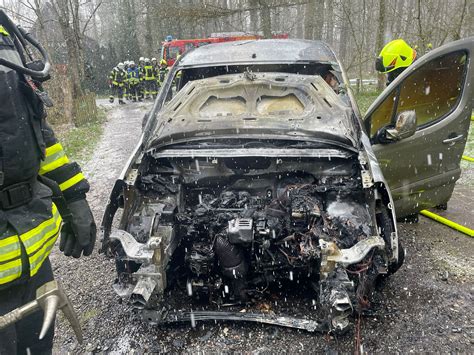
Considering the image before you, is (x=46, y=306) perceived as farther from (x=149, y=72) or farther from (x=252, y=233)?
(x=149, y=72)

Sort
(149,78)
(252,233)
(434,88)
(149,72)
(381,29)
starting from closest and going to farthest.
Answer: (252,233) → (434,88) → (381,29) → (149,72) → (149,78)

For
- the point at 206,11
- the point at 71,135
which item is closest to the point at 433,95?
the point at 71,135

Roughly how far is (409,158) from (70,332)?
123 inches

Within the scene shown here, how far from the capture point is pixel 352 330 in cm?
268

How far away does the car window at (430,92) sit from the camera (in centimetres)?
351

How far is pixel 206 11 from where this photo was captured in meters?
11.7

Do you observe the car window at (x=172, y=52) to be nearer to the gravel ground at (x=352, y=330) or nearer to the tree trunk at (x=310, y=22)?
the tree trunk at (x=310, y=22)

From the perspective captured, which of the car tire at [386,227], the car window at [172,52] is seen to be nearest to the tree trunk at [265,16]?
the car window at [172,52]

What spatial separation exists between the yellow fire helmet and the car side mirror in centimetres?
130

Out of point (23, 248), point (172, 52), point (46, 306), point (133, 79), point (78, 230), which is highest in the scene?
point (172, 52)

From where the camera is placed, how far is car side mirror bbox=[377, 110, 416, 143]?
10.1 ft

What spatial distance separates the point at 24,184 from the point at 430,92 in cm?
390

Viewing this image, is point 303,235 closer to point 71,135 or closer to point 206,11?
point 71,135

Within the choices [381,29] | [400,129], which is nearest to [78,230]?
[400,129]
